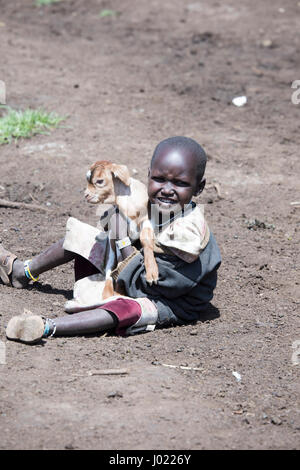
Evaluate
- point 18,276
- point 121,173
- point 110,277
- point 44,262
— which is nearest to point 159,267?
point 110,277

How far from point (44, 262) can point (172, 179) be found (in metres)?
1.02

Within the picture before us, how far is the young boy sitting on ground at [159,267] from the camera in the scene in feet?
13.0

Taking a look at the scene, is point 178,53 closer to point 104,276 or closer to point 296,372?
point 104,276

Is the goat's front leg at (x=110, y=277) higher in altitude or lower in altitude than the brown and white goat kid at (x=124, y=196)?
lower

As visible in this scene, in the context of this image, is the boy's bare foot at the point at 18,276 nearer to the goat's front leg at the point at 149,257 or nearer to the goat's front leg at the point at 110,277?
the goat's front leg at the point at 110,277

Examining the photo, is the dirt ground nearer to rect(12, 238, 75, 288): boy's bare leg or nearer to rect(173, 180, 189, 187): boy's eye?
rect(12, 238, 75, 288): boy's bare leg

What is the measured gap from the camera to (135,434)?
3.12 m

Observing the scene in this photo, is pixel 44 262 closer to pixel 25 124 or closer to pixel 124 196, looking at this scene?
pixel 124 196

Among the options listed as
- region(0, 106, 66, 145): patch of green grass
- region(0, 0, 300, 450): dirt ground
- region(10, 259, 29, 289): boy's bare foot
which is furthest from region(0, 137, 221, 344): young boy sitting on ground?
region(0, 106, 66, 145): patch of green grass

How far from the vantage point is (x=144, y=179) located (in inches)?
247

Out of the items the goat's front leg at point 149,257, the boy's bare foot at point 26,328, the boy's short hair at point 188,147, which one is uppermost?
the boy's short hair at point 188,147

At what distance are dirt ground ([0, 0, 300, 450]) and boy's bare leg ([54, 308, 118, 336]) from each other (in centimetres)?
7

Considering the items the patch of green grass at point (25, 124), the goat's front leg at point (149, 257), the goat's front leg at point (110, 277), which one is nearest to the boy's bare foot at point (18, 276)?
the goat's front leg at point (110, 277)

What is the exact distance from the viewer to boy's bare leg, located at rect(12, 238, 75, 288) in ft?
14.5
